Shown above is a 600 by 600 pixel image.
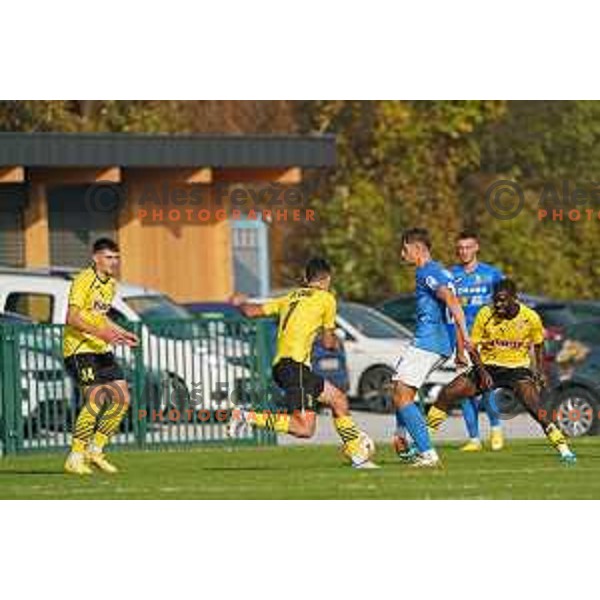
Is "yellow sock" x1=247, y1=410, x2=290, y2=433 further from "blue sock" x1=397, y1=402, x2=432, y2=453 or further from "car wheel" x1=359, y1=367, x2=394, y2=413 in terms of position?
"car wheel" x1=359, y1=367, x2=394, y2=413

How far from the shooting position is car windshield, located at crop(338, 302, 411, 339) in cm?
3650

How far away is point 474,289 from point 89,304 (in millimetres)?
4074

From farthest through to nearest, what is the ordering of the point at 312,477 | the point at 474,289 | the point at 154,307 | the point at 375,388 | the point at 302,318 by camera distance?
the point at 375,388 < the point at 154,307 < the point at 474,289 < the point at 302,318 < the point at 312,477

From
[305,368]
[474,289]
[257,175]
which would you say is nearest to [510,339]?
[474,289]

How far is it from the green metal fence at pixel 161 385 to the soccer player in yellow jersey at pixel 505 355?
5.32 m

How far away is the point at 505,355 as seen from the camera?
21.6 meters

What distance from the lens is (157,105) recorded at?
1996 inches

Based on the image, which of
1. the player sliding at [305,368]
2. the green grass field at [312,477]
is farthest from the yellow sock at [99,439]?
the player sliding at [305,368]

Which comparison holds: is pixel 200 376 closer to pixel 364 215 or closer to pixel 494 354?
pixel 494 354

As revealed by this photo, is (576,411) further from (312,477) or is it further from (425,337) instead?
(312,477)

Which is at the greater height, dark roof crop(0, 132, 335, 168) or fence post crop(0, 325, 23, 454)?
Result: dark roof crop(0, 132, 335, 168)

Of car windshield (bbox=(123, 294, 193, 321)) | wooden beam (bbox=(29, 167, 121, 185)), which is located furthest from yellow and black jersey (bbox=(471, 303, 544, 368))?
wooden beam (bbox=(29, 167, 121, 185))

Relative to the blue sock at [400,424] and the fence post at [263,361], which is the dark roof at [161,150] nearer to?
the fence post at [263,361]

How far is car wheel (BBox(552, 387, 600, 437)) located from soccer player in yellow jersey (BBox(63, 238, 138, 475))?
7950 millimetres
